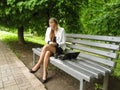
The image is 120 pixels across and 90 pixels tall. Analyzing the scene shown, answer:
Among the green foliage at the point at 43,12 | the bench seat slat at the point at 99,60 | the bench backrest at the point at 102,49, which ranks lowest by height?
the bench seat slat at the point at 99,60

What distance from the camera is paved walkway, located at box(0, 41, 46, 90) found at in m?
3.61

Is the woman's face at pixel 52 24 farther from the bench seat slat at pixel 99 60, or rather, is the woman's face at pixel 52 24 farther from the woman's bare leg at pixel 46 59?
the bench seat slat at pixel 99 60

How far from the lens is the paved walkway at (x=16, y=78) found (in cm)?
361

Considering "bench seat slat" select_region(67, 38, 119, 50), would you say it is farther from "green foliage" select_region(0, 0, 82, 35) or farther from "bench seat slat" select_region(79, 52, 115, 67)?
"green foliage" select_region(0, 0, 82, 35)

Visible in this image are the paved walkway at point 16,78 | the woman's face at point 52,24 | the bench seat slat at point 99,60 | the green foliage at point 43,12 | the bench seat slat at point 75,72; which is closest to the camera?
the bench seat slat at point 75,72

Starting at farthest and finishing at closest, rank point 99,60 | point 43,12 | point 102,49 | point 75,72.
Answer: point 43,12
point 102,49
point 99,60
point 75,72

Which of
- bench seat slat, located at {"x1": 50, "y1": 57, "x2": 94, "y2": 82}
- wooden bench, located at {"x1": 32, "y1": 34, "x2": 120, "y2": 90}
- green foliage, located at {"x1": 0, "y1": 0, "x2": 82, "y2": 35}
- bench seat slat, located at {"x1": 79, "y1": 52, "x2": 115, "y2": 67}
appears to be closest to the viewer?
bench seat slat, located at {"x1": 50, "y1": 57, "x2": 94, "y2": 82}

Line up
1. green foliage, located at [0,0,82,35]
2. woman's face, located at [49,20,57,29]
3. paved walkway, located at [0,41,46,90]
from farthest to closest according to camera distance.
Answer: green foliage, located at [0,0,82,35] → woman's face, located at [49,20,57,29] → paved walkway, located at [0,41,46,90]

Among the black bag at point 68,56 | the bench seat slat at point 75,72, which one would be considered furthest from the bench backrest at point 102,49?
the bench seat slat at point 75,72

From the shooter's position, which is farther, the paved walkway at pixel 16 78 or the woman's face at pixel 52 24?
the woman's face at pixel 52 24

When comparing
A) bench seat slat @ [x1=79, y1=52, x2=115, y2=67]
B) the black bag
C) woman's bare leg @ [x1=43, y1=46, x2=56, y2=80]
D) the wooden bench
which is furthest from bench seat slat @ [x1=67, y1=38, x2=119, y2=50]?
woman's bare leg @ [x1=43, y1=46, x2=56, y2=80]

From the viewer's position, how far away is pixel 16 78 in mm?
4051

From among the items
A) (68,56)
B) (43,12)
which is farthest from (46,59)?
(43,12)

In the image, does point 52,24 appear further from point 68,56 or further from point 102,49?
point 102,49
